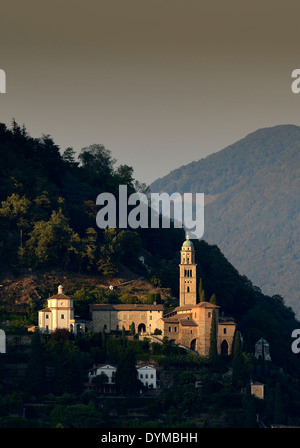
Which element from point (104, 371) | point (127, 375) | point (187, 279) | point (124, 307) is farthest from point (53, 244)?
point (127, 375)

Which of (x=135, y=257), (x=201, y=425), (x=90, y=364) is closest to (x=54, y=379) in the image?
(x=90, y=364)

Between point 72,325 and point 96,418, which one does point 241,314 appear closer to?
point 72,325

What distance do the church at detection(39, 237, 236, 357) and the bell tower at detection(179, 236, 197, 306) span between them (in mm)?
890

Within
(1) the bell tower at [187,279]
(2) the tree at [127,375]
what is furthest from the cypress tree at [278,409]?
(1) the bell tower at [187,279]

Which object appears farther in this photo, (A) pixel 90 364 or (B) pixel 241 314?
(B) pixel 241 314

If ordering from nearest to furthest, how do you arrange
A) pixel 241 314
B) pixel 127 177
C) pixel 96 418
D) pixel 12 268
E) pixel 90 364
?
1. pixel 96 418
2. pixel 90 364
3. pixel 12 268
4. pixel 241 314
5. pixel 127 177

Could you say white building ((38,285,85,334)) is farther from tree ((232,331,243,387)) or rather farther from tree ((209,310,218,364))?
tree ((232,331,243,387))

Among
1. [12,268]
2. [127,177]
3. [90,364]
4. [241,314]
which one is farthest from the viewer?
[127,177]

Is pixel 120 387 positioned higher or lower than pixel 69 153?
lower

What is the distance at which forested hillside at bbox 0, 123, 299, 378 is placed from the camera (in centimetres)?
11112

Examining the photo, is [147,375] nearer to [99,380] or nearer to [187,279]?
[99,380]

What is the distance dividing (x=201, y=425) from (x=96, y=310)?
1419 cm

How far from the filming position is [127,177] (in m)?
129

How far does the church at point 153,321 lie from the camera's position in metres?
101
